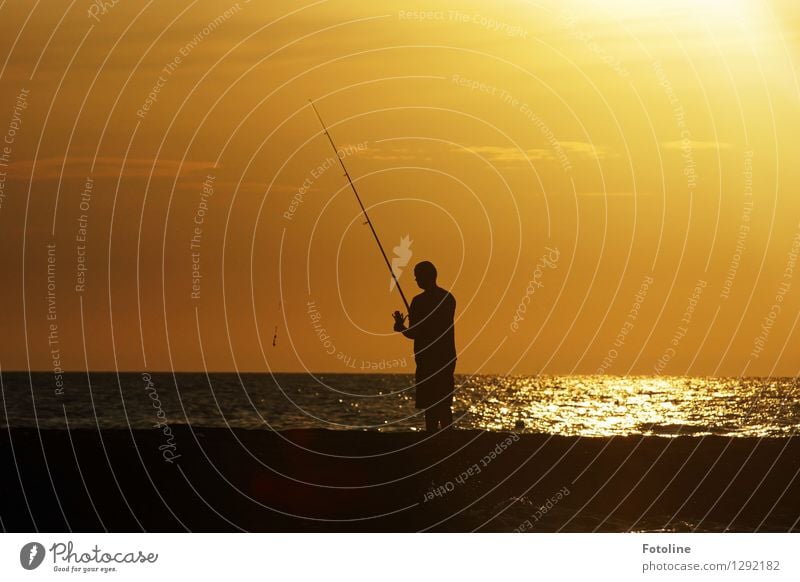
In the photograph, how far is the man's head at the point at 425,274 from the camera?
16.3 m

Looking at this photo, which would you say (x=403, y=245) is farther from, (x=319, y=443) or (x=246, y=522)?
(x=246, y=522)

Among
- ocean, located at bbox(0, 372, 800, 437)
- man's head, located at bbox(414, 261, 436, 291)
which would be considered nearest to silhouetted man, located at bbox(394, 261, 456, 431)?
man's head, located at bbox(414, 261, 436, 291)

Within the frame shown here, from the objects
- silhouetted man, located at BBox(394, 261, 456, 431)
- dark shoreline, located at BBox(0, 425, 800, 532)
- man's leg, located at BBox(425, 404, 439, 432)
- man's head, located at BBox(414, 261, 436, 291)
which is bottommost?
dark shoreline, located at BBox(0, 425, 800, 532)

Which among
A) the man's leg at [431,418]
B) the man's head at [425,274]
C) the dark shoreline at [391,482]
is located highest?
the man's head at [425,274]

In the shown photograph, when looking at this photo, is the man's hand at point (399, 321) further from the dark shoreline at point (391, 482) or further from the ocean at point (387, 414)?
the ocean at point (387, 414)

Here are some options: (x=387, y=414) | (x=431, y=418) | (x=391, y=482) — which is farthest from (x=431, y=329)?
(x=387, y=414)

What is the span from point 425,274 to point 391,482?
333 cm

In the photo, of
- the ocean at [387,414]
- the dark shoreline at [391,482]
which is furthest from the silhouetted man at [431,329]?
the ocean at [387,414]

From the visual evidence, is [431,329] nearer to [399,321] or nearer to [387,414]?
[399,321]

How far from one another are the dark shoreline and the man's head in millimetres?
1960

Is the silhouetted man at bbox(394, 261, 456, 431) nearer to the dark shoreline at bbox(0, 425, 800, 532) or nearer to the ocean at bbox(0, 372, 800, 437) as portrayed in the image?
the dark shoreline at bbox(0, 425, 800, 532)

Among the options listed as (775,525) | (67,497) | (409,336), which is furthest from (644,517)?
(67,497)

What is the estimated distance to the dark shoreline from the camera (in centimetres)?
1330

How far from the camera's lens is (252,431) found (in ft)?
55.3
